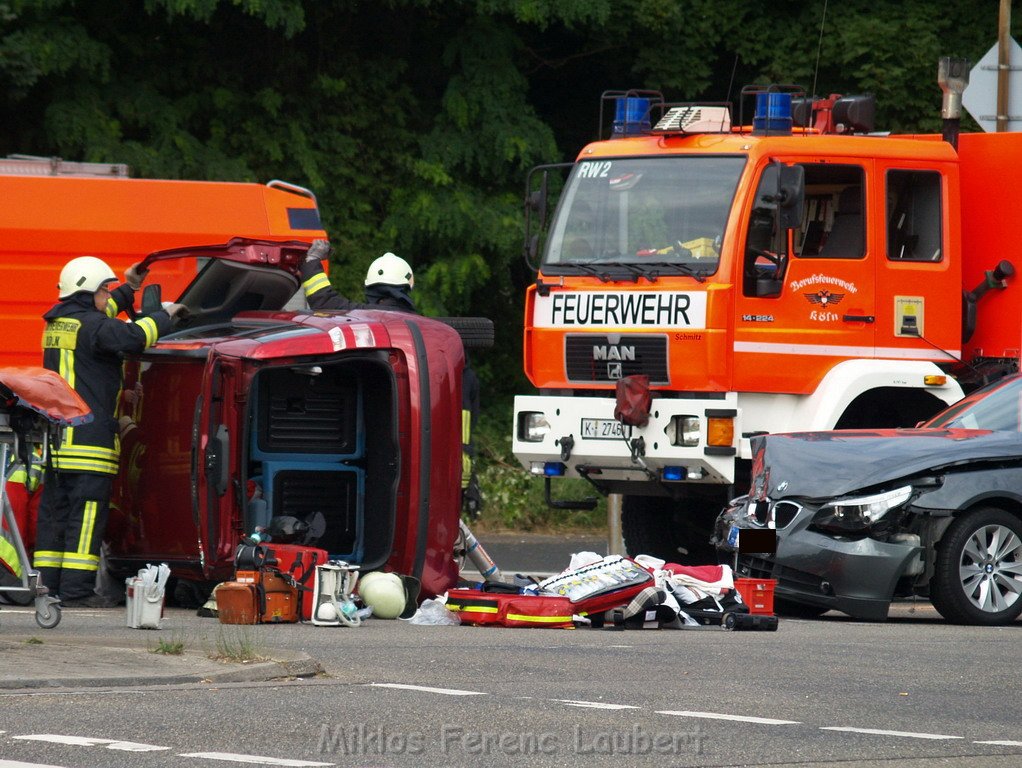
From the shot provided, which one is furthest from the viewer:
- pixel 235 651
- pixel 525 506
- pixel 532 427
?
pixel 525 506

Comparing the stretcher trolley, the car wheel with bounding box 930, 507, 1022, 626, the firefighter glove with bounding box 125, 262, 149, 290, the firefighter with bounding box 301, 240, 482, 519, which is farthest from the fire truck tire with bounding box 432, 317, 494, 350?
the stretcher trolley

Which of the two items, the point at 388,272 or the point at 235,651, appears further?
the point at 388,272

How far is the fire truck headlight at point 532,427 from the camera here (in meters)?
13.4

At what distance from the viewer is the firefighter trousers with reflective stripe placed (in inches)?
421

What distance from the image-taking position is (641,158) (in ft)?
44.1

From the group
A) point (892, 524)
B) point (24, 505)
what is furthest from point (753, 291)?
point (24, 505)

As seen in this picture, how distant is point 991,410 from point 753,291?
6.13ft

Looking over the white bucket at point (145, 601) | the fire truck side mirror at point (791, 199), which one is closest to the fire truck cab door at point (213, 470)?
the white bucket at point (145, 601)

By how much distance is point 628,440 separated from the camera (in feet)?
42.3

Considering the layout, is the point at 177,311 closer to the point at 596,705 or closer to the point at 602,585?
the point at 602,585

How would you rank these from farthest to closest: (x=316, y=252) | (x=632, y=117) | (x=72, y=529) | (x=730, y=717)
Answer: (x=632, y=117) → (x=316, y=252) → (x=72, y=529) → (x=730, y=717)

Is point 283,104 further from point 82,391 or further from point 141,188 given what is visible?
point 82,391

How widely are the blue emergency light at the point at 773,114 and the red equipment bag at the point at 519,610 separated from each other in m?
4.45

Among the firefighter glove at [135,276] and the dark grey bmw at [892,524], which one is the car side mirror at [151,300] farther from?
the dark grey bmw at [892,524]
